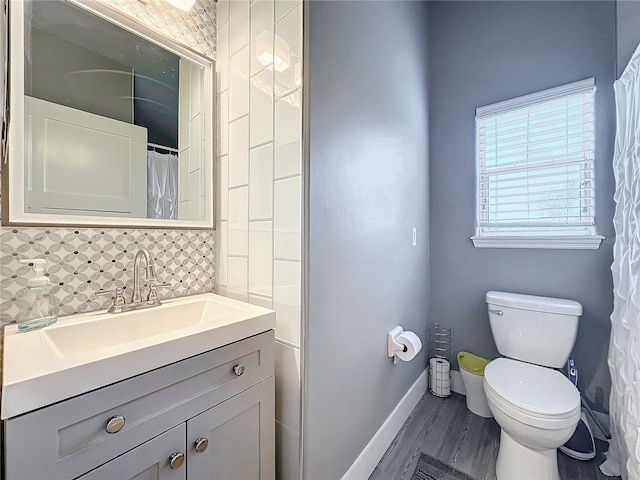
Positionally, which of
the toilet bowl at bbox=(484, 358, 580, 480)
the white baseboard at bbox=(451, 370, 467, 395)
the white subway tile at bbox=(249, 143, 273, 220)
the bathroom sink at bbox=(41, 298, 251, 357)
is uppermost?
the white subway tile at bbox=(249, 143, 273, 220)

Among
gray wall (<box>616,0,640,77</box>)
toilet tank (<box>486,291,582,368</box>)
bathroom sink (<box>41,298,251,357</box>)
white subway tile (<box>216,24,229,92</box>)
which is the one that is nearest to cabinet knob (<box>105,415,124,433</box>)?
bathroom sink (<box>41,298,251,357</box>)

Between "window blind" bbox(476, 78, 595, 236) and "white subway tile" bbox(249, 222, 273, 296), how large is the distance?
1571 mm

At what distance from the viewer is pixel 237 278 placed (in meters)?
1.21

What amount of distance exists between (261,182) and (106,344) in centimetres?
77

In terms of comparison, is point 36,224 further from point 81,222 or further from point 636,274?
point 636,274

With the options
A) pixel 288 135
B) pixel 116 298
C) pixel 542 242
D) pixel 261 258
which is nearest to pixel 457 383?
pixel 542 242

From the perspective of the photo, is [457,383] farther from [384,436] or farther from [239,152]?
[239,152]

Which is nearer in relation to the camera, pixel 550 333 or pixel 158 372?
pixel 158 372

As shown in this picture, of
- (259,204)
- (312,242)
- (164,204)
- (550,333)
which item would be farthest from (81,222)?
(550,333)

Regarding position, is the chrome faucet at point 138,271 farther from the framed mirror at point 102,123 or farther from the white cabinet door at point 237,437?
the white cabinet door at point 237,437

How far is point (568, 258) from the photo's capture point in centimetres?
160

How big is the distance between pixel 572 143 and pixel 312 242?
177 centimetres

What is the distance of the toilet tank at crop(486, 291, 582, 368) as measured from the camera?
57.4 inches

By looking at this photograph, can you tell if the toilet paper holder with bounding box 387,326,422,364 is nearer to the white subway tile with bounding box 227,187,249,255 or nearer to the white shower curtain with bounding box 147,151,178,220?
the white subway tile with bounding box 227,187,249,255
